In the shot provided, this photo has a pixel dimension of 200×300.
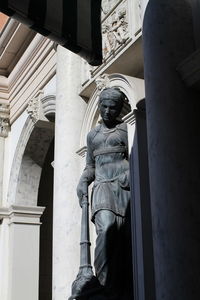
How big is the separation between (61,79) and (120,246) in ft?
9.88

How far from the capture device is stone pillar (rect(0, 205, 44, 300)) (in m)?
9.40

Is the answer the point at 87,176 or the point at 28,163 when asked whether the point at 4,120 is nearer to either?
the point at 28,163

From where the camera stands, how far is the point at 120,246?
5.06 m

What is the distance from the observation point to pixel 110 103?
17.6 feet

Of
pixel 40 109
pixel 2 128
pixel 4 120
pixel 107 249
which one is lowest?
pixel 107 249

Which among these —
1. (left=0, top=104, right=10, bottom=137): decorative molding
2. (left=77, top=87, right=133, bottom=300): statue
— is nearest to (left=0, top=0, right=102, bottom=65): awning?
(left=77, top=87, right=133, bottom=300): statue

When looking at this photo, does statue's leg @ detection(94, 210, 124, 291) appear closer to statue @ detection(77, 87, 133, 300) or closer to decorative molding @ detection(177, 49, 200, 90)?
statue @ detection(77, 87, 133, 300)

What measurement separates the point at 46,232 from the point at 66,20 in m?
7.75

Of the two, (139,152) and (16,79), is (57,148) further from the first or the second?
(16,79)

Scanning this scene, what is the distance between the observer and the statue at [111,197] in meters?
4.88

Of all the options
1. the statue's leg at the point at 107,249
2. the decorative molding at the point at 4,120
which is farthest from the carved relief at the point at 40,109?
the statue's leg at the point at 107,249

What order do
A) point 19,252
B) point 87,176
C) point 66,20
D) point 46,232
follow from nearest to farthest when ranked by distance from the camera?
1. point 66,20
2. point 87,176
3. point 19,252
4. point 46,232

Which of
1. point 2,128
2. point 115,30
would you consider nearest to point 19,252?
point 2,128

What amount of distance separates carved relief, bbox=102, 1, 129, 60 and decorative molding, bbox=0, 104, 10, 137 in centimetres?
427
